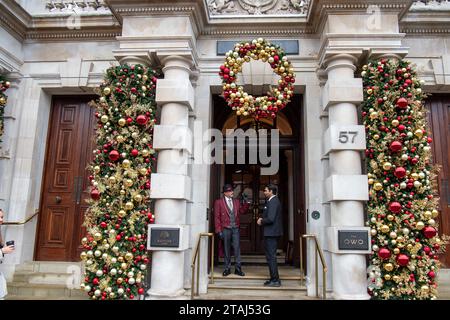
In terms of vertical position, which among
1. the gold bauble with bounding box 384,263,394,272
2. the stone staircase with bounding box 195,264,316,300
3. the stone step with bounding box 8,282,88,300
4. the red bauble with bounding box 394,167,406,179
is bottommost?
the stone step with bounding box 8,282,88,300

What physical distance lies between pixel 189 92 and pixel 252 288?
3.86 m

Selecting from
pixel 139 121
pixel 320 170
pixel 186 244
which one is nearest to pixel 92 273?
pixel 186 244

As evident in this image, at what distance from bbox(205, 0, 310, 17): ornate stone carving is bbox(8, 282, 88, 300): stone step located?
6363 mm

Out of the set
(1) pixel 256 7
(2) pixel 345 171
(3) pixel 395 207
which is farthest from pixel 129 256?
(1) pixel 256 7

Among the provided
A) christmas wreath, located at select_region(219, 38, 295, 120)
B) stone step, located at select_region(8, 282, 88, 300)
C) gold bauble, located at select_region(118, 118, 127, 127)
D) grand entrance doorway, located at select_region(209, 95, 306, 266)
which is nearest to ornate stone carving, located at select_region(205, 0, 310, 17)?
christmas wreath, located at select_region(219, 38, 295, 120)

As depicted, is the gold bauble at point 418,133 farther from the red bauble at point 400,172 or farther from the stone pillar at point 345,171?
the stone pillar at point 345,171

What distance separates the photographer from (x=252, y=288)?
6379mm

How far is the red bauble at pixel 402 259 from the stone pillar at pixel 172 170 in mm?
3540

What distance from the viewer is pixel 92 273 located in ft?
18.9

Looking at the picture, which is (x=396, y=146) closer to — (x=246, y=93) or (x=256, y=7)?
(x=246, y=93)

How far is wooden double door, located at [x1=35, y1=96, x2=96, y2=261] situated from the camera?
7.52m

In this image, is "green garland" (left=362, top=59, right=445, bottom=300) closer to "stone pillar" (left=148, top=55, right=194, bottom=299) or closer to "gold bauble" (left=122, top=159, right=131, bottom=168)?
"stone pillar" (left=148, top=55, right=194, bottom=299)

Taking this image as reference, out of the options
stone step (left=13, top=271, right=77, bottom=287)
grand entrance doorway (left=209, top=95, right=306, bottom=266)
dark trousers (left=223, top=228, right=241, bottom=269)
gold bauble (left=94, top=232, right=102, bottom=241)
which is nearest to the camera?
gold bauble (left=94, top=232, right=102, bottom=241)

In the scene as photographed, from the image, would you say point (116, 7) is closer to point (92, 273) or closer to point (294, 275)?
point (92, 273)
